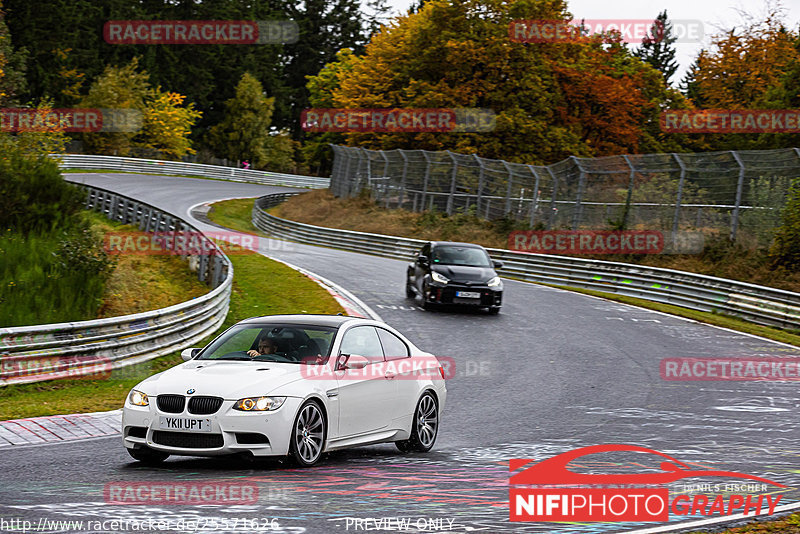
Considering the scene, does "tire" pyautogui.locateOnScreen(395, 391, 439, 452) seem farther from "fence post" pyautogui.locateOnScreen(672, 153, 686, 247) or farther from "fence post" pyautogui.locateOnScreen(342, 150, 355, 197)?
"fence post" pyautogui.locateOnScreen(342, 150, 355, 197)

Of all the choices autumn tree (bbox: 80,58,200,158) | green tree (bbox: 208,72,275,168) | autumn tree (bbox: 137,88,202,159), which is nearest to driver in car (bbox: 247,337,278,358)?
autumn tree (bbox: 80,58,200,158)

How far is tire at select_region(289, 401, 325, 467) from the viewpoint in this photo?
8469 millimetres


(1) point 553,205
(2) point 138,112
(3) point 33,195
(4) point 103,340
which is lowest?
(4) point 103,340

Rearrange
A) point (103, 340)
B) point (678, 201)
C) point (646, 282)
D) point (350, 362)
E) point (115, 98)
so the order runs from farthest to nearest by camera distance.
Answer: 1. point (115, 98)
2. point (678, 201)
3. point (646, 282)
4. point (103, 340)
5. point (350, 362)

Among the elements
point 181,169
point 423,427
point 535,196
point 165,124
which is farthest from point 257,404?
point 165,124

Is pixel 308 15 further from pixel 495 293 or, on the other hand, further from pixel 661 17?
pixel 495 293

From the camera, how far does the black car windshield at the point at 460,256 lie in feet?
80.5

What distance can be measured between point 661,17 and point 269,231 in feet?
298

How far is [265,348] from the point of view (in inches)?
374

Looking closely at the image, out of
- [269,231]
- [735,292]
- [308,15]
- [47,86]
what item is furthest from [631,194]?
[308,15]

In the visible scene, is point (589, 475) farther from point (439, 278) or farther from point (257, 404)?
point (439, 278)

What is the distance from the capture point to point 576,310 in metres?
24.8

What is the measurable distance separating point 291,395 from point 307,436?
465mm

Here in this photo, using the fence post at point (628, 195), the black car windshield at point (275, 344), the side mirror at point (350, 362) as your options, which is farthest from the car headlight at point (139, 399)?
the fence post at point (628, 195)
